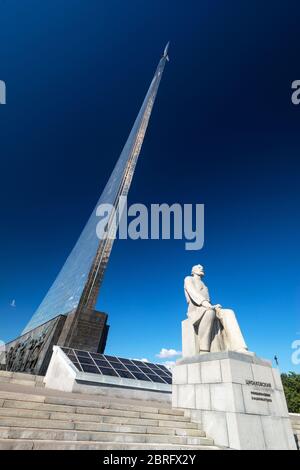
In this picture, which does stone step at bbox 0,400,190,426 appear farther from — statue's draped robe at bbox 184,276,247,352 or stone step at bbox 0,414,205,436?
statue's draped robe at bbox 184,276,247,352

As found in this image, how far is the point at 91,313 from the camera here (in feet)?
52.1

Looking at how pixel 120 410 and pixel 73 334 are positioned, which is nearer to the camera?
pixel 120 410

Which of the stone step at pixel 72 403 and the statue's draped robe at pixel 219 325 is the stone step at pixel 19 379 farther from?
the statue's draped robe at pixel 219 325

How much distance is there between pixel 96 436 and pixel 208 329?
388 centimetres

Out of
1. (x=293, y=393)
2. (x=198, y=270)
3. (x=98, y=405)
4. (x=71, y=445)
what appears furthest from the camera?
(x=293, y=393)

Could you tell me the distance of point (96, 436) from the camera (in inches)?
169

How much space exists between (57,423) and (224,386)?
351 cm

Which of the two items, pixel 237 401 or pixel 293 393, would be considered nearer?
pixel 237 401

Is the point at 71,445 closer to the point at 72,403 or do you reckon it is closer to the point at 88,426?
→ the point at 88,426

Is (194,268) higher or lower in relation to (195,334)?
higher

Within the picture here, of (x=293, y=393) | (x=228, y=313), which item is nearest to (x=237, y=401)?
(x=228, y=313)
